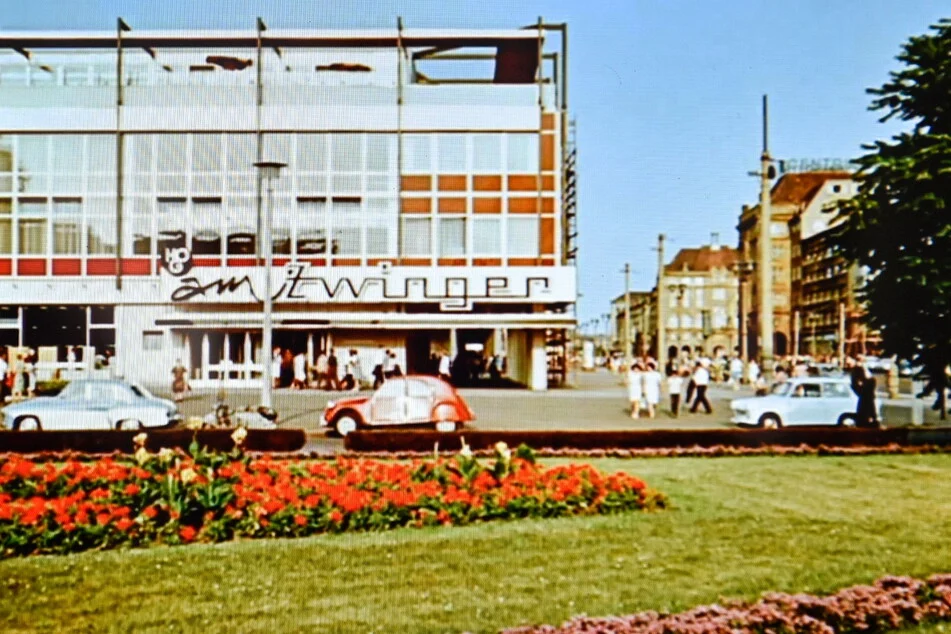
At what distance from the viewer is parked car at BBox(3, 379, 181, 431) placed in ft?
46.9

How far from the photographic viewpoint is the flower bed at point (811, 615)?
17.1 feet

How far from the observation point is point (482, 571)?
7023 millimetres

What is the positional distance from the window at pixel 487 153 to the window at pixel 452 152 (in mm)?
218

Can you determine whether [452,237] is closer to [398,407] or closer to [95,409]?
[398,407]

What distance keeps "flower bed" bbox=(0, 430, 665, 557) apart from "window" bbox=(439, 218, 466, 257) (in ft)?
23.3

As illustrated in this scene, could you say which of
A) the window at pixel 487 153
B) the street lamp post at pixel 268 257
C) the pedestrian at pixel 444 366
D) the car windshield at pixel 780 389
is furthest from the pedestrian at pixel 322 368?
the car windshield at pixel 780 389

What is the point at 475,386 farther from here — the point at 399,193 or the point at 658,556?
the point at 658,556

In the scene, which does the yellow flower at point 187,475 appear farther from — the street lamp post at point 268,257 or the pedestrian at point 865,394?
the pedestrian at point 865,394

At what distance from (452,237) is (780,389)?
7296 millimetres

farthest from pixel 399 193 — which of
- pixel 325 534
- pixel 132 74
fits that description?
pixel 325 534

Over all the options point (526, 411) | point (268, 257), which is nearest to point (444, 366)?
point (526, 411)

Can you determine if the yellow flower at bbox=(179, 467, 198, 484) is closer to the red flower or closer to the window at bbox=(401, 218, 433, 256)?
the red flower

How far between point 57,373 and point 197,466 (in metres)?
5.30

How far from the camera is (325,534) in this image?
8180 millimetres
